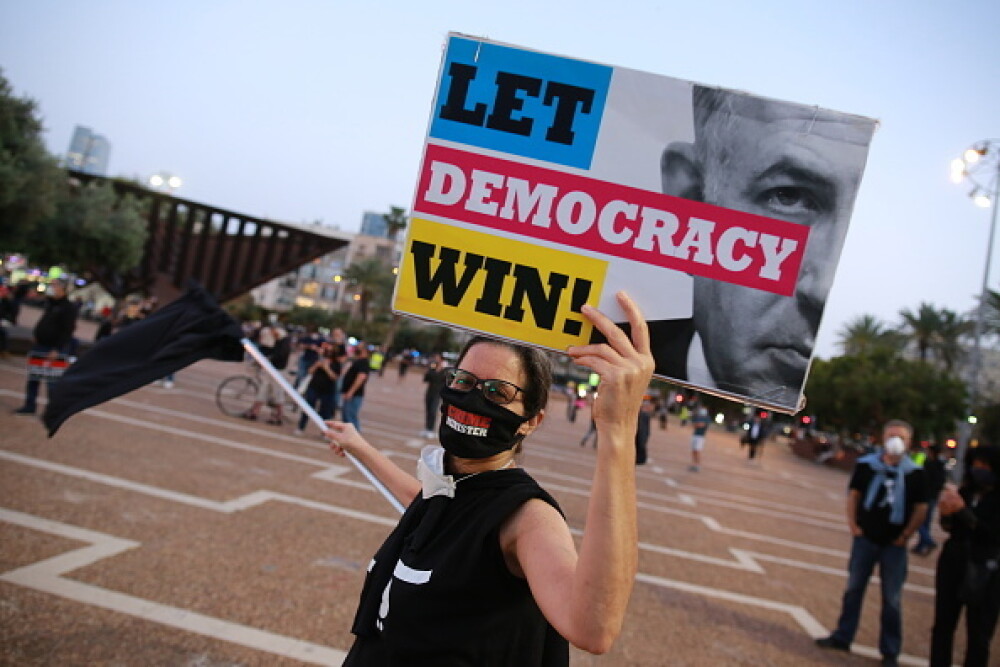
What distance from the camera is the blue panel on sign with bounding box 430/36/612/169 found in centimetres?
188

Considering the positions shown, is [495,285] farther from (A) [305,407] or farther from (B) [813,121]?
(A) [305,407]

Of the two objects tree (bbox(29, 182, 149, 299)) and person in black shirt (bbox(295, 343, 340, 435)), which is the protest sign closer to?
person in black shirt (bbox(295, 343, 340, 435))

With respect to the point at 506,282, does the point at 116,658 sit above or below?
below

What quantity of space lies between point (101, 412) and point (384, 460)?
31.2 feet

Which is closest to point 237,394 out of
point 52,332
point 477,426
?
point 52,332

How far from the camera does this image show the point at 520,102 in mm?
1927

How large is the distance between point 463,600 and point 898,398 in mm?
37353

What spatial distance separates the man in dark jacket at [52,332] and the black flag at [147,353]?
735 centimetres

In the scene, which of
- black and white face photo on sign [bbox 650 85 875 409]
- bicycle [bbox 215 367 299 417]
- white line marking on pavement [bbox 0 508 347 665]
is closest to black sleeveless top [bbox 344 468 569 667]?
black and white face photo on sign [bbox 650 85 875 409]

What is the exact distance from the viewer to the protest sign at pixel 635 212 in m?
1.73

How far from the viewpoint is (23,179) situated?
1723 cm

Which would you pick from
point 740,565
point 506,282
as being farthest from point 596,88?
point 740,565

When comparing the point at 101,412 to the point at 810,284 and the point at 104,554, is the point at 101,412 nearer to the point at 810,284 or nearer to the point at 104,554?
the point at 104,554

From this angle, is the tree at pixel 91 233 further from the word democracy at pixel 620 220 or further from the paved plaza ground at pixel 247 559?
the word democracy at pixel 620 220
